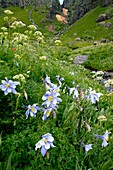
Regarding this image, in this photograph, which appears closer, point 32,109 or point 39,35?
point 32,109

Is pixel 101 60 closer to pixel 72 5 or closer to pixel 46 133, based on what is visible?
pixel 46 133

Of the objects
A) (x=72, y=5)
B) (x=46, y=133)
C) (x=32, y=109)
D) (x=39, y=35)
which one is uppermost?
(x=72, y=5)

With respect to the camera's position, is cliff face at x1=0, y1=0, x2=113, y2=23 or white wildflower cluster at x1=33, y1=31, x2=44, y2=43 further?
cliff face at x1=0, y1=0, x2=113, y2=23

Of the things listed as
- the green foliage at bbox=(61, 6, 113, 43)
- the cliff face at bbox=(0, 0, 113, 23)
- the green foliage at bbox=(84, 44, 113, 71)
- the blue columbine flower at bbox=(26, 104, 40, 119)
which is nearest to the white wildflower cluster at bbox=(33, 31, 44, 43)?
the blue columbine flower at bbox=(26, 104, 40, 119)

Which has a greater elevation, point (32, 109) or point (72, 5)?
point (72, 5)

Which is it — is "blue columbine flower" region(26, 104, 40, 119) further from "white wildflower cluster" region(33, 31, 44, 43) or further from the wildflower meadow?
"white wildflower cluster" region(33, 31, 44, 43)

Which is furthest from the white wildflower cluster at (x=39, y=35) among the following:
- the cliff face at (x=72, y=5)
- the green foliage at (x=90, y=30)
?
the cliff face at (x=72, y=5)

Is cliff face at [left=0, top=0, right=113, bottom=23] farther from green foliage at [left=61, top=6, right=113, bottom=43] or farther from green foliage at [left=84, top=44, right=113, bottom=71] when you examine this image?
green foliage at [left=84, top=44, right=113, bottom=71]

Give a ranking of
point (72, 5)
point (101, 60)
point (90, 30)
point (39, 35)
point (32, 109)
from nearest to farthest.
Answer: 1. point (32, 109)
2. point (39, 35)
3. point (101, 60)
4. point (90, 30)
5. point (72, 5)

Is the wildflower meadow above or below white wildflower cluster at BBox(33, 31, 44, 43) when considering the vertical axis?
below

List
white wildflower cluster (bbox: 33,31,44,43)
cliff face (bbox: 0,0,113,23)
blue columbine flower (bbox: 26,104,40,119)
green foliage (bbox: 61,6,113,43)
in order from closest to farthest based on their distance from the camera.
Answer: blue columbine flower (bbox: 26,104,40,119) < white wildflower cluster (bbox: 33,31,44,43) < green foliage (bbox: 61,6,113,43) < cliff face (bbox: 0,0,113,23)

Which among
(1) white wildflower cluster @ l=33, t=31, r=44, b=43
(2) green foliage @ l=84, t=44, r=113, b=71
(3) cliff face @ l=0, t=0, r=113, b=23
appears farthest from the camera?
(3) cliff face @ l=0, t=0, r=113, b=23

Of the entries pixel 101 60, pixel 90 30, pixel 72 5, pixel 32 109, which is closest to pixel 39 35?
pixel 32 109

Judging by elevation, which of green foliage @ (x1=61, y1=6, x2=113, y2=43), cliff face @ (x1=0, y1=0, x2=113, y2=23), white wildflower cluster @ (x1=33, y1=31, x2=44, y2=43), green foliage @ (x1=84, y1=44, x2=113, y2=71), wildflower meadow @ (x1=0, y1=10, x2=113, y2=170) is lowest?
wildflower meadow @ (x1=0, y1=10, x2=113, y2=170)
